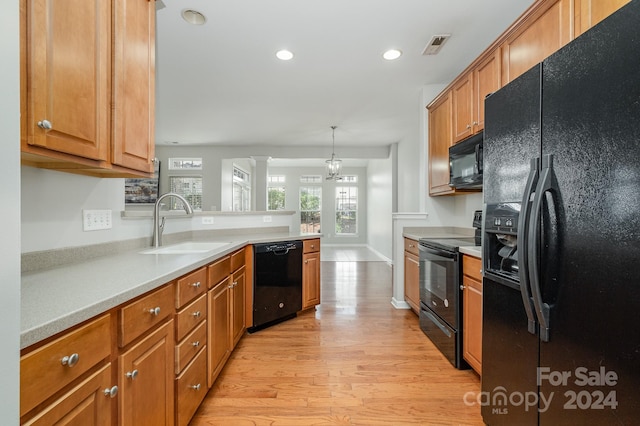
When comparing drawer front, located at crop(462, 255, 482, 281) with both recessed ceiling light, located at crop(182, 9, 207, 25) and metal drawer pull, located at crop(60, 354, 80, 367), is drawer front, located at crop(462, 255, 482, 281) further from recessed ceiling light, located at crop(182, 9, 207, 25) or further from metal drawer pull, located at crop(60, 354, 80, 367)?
recessed ceiling light, located at crop(182, 9, 207, 25)

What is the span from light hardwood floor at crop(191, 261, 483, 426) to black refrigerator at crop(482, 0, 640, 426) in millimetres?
520

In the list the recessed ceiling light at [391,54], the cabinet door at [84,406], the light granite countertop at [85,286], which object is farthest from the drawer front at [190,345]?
the recessed ceiling light at [391,54]

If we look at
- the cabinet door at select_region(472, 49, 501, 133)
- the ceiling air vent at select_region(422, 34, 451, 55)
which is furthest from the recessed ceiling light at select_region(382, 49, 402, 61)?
the cabinet door at select_region(472, 49, 501, 133)

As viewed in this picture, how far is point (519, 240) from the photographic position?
118 centimetres

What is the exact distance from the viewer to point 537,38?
73.0 inches

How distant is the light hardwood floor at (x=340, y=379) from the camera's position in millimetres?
1710

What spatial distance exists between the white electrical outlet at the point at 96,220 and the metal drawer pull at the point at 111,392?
3.36 feet

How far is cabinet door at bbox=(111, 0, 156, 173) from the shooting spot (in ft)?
4.46

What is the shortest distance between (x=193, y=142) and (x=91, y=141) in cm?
587

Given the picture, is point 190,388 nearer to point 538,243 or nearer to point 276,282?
point 276,282

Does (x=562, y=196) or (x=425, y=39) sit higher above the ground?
(x=425, y=39)

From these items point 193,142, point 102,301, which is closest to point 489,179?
point 102,301

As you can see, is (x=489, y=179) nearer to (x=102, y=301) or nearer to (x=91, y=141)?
(x=102, y=301)

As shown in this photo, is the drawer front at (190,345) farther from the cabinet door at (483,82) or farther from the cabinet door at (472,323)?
the cabinet door at (483,82)
